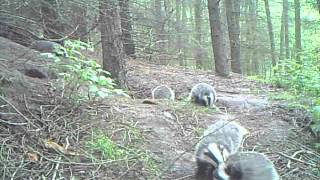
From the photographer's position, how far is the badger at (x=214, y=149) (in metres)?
4.47

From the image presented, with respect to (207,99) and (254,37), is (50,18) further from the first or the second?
(254,37)

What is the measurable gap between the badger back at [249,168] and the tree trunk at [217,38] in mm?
8044

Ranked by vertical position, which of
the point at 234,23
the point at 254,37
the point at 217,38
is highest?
the point at 234,23

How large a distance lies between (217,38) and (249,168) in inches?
338

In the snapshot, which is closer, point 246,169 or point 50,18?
point 246,169

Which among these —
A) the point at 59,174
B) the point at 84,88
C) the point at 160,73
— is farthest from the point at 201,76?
the point at 59,174

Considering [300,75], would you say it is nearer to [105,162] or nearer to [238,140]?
[238,140]

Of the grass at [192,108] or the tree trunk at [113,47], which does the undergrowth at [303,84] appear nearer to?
the grass at [192,108]

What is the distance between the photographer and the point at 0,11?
520 centimetres

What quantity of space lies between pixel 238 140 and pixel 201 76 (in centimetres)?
744

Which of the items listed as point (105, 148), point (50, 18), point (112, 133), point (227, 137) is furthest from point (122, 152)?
point (50, 18)

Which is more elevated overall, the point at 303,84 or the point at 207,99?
the point at 207,99

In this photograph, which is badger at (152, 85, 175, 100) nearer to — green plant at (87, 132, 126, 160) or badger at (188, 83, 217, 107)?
badger at (188, 83, 217, 107)

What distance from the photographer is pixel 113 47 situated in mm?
7848
